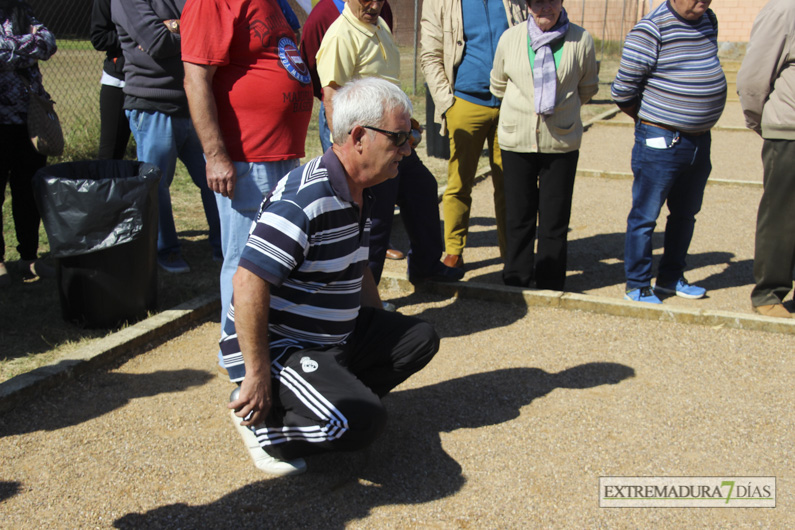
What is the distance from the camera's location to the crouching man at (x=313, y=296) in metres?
2.79

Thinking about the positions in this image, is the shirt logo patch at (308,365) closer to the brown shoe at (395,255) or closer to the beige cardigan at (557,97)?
the beige cardigan at (557,97)

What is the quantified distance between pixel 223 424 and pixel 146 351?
1.06 m

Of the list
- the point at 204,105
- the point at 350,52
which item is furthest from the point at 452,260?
the point at 204,105

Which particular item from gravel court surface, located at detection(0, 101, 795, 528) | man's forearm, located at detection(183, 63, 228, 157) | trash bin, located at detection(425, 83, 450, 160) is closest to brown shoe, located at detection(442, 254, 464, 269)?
gravel court surface, located at detection(0, 101, 795, 528)

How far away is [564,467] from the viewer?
3.25 metres

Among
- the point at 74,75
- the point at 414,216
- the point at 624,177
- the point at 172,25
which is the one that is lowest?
the point at 74,75

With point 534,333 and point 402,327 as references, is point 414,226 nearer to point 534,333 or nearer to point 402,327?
point 534,333

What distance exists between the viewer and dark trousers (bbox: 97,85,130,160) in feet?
19.0

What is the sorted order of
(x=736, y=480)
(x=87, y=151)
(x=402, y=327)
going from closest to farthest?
(x=736, y=480)
(x=402, y=327)
(x=87, y=151)

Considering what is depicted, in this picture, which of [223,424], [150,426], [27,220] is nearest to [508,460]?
[223,424]

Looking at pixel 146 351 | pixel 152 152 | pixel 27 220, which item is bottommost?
pixel 146 351

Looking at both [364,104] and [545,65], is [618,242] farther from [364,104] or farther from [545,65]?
[364,104]

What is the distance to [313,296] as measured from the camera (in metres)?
3.02

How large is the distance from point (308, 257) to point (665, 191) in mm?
2843
